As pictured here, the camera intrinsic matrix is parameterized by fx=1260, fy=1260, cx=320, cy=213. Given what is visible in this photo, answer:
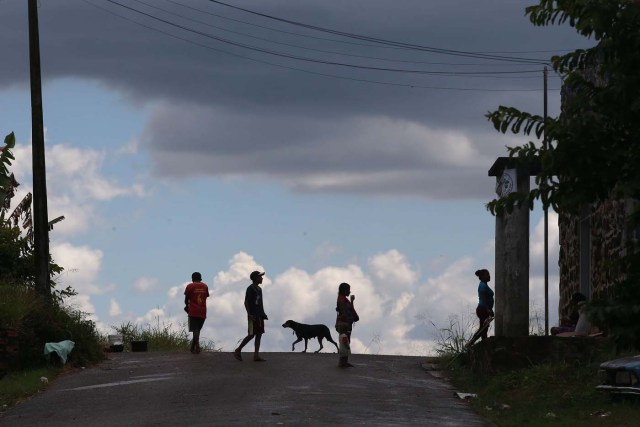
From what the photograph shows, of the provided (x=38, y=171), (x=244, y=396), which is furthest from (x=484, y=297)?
(x=38, y=171)

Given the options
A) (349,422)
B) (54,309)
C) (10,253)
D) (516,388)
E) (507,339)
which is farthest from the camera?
(10,253)

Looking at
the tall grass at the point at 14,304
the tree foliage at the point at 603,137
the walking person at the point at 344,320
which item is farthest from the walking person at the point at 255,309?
the tree foliage at the point at 603,137

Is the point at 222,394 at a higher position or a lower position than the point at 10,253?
lower

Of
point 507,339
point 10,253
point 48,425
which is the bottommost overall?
point 48,425

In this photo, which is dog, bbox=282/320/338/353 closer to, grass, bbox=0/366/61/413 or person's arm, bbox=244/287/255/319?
person's arm, bbox=244/287/255/319

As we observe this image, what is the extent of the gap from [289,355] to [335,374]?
189 inches

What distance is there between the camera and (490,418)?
1645cm

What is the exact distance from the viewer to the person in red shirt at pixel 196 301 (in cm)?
2573

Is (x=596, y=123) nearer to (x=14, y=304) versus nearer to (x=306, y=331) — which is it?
(x=14, y=304)

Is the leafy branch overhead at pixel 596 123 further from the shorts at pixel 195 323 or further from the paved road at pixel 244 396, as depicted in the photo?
the shorts at pixel 195 323

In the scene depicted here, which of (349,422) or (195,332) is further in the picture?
(195,332)

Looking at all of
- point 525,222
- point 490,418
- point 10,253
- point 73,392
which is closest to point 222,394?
point 73,392

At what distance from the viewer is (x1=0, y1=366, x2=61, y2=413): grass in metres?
19.4

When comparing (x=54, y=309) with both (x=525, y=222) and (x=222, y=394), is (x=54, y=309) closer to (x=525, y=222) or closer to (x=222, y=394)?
(x=222, y=394)
